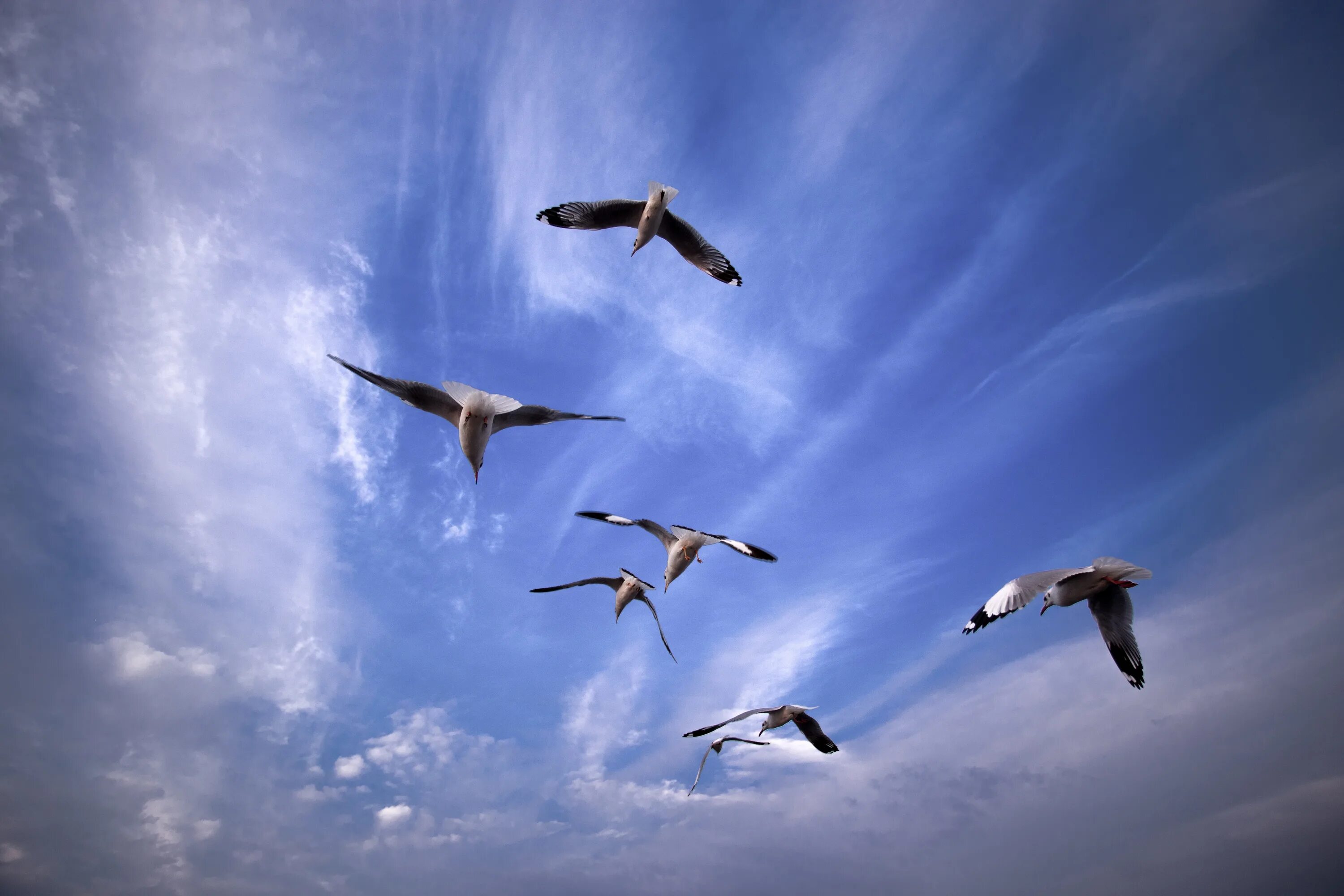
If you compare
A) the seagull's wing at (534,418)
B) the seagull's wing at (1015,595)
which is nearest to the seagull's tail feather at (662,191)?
the seagull's wing at (534,418)

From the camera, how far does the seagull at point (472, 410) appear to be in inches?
352

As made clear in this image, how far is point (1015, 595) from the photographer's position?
26.2 feet

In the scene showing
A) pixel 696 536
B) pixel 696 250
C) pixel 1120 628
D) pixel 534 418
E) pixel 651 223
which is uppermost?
pixel 696 250

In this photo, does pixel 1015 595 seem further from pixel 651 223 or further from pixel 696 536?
pixel 651 223

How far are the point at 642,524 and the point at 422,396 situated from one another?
4.15 m

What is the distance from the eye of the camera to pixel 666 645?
12.0 meters

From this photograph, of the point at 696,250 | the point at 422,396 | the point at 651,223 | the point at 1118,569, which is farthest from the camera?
the point at 696,250

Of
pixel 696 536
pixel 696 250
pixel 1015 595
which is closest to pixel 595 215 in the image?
pixel 696 250

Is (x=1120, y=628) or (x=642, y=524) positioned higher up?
(x=642, y=524)

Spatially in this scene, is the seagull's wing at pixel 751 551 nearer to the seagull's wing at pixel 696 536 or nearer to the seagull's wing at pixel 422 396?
the seagull's wing at pixel 696 536

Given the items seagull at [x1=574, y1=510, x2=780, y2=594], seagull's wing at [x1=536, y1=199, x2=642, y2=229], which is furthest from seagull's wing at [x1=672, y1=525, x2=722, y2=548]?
seagull's wing at [x1=536, y1=199, x2=642, y2=229]

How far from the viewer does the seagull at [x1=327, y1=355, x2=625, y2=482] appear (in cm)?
894

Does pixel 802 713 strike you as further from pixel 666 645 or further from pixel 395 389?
pixel 395 389

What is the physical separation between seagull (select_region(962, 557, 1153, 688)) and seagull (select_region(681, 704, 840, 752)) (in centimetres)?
371
